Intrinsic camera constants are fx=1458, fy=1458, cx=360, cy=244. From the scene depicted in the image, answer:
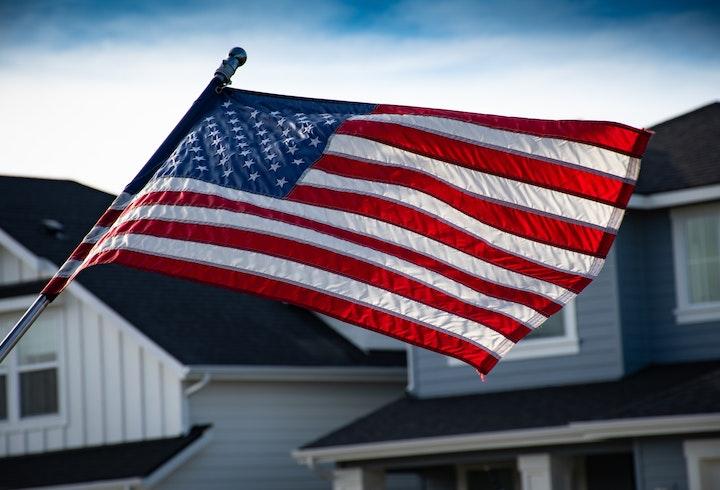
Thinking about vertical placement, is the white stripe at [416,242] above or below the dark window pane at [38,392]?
below

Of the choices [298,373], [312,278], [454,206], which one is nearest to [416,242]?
[454,206]

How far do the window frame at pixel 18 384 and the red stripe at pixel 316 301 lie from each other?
48.9 ft

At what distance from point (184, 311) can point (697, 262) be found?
8.07m

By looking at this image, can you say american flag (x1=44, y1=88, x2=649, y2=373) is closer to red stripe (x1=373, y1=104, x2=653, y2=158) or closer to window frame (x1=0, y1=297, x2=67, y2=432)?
red stripe (x1=373, y1=104, x2=653, y2=158)

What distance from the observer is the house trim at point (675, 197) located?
63.1ft

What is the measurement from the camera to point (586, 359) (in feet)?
65.2

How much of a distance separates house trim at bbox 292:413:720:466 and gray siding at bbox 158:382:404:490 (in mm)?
1592

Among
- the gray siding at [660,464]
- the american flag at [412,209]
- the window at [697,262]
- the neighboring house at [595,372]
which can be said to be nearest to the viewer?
the american flag at [412,209]

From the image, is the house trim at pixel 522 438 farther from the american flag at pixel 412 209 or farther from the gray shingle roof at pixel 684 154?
the american flag at pixel 412 209

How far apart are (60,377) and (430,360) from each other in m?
5.76

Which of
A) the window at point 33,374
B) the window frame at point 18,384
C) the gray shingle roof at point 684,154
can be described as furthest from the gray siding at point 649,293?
the window at point 33,374

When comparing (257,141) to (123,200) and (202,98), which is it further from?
(123,200)

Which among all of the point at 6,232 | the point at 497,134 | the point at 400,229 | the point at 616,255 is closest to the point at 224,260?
the point at 400,229

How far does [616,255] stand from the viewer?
1977 centimetres
